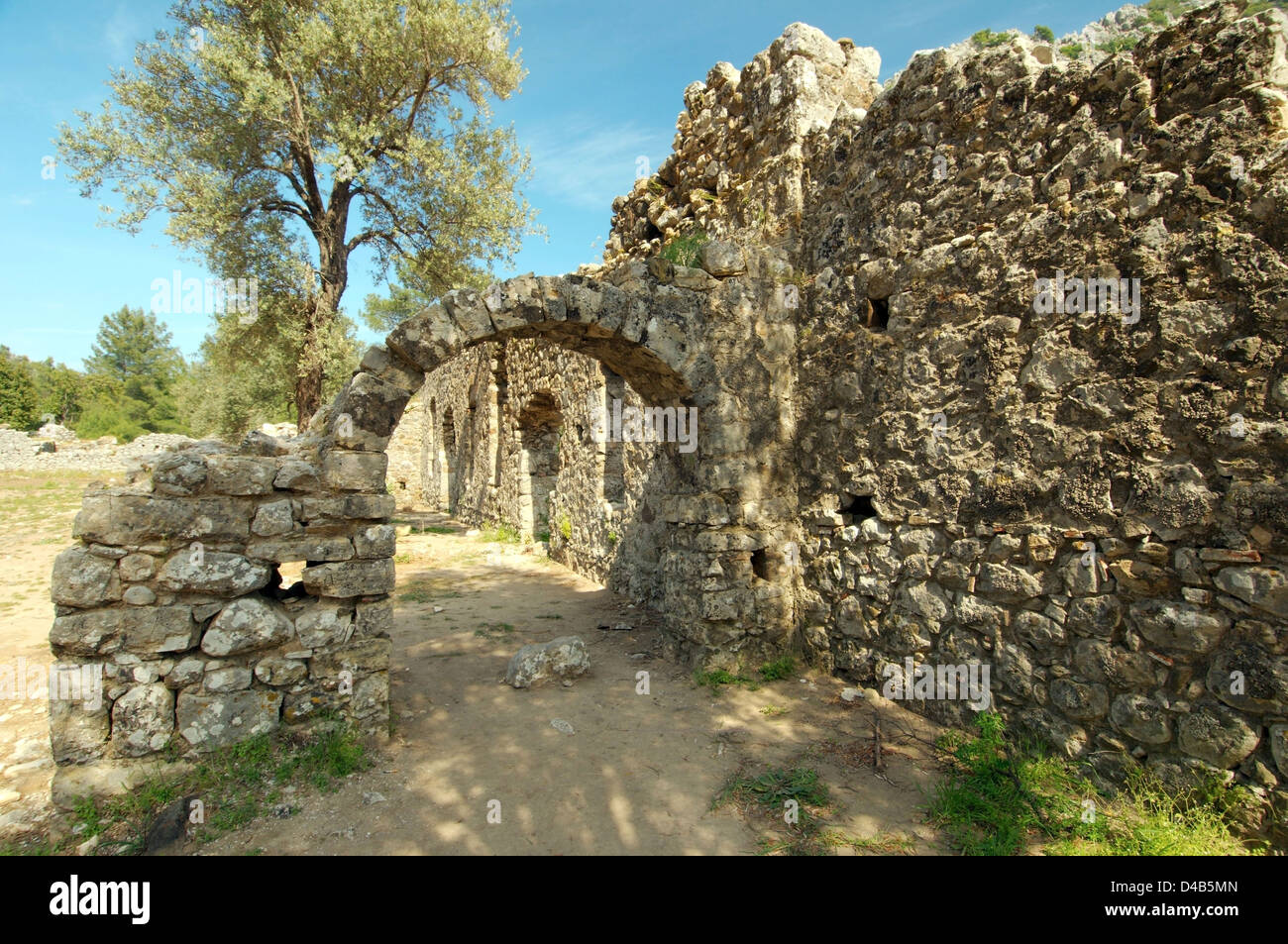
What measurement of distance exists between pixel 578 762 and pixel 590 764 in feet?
0.28

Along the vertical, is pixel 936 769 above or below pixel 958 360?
below

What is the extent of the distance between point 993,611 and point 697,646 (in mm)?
2479

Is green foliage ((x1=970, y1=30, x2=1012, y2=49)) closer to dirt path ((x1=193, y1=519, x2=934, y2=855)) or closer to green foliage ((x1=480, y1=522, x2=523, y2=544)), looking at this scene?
dirt path ((x1=193, y1=519, x2=934, y2=855))

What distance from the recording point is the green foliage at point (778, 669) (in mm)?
5176

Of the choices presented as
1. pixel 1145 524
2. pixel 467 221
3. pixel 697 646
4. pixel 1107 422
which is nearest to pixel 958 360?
pixel 1107 422

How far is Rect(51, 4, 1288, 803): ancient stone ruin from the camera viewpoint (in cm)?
287

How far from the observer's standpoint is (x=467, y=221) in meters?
11.6

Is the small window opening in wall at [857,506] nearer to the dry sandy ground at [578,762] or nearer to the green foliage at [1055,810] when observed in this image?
the dry sandy ground at [578,762]

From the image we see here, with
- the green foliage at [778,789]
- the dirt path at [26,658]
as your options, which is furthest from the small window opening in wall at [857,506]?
the dirt path at [26,658]

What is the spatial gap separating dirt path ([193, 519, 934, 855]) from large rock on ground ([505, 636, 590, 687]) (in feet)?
0.42

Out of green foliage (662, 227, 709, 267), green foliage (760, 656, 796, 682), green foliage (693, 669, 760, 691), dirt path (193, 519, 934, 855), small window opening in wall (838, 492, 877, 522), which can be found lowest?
dirt path (193, 519, 934, 855)

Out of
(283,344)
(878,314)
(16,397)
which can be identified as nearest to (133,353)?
(16,397)

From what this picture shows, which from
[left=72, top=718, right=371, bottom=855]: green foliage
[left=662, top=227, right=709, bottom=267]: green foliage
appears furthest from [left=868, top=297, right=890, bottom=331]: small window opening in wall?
[left=72, top=718, right=371, bottom=855]: green foliage

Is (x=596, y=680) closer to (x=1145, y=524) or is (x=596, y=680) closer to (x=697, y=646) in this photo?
(x=697, y=646)
